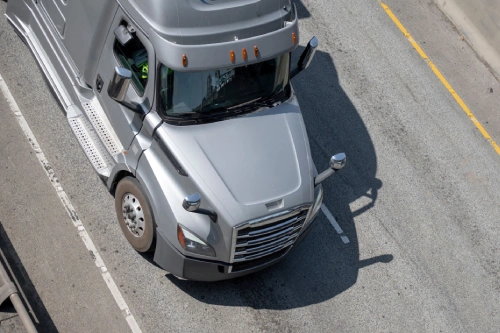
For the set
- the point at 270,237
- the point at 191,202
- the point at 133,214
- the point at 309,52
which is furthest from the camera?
the point at 309,52

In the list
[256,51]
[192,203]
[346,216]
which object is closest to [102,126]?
[192,203]

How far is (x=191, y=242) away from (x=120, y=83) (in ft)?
6.66

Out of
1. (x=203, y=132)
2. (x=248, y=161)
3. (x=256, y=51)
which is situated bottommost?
(x=248, y=161)

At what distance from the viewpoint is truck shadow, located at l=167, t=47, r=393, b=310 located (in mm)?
9836

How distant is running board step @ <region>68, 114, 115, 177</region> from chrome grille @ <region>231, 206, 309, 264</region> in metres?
2.13

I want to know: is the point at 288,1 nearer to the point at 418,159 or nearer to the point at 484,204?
the point at 418,159

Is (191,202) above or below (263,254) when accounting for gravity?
above

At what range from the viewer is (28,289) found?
920 cm

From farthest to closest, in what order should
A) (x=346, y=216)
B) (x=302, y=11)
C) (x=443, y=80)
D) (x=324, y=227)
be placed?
1. (x=302, y=11)
2. (x=443, y=80)
3. (x=346, y=216)
4. (x=324, y=227)

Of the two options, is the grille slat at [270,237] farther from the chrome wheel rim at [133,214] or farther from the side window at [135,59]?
the side window at [135,59]

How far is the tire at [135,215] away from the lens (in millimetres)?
9156

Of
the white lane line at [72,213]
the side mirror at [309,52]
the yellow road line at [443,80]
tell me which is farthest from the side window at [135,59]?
the yellow road line at [443,80]

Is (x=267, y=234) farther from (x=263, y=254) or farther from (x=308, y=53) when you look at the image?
(x=308, y=53)

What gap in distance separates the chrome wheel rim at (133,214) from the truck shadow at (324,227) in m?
0.83
